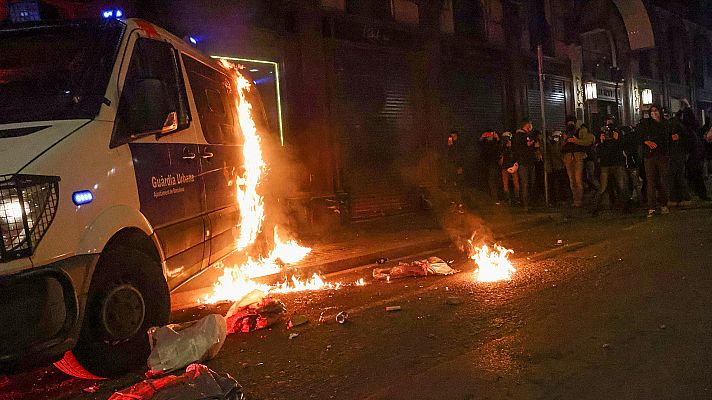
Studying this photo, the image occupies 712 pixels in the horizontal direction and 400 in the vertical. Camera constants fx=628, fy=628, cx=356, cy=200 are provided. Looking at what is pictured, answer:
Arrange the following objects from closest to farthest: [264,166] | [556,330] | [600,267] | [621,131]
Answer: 1. [556,330]
2. [600,267]
3. [264,166]
4. [621,131]

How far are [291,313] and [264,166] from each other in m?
2.76

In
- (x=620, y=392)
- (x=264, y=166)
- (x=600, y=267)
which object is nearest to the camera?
(x=620, y=392)

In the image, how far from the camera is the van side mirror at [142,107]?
4.24 m

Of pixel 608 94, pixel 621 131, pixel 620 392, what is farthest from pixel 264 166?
pixel 608 94

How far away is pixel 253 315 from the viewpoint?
18.1ft

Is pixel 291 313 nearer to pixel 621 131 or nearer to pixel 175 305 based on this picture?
pixel 175 305

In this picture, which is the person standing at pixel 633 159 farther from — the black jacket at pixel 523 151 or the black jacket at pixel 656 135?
the black jacket at pixel 523 151

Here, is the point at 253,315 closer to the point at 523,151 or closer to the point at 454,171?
the point at 523,151

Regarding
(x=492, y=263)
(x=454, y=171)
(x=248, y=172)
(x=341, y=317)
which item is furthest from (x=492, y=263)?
(x=454, y=171)

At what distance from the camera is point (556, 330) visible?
495 centimetres

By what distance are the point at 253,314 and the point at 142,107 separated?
7.00 feet

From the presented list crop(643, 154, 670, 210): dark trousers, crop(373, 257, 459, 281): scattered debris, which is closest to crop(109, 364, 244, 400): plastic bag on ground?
crop(373, 257, 459, 281): scattered debris

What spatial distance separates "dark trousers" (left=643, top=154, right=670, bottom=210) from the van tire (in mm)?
10695

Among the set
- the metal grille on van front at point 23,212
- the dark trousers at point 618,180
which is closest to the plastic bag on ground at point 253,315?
the metal grille on van front at point 23,212
